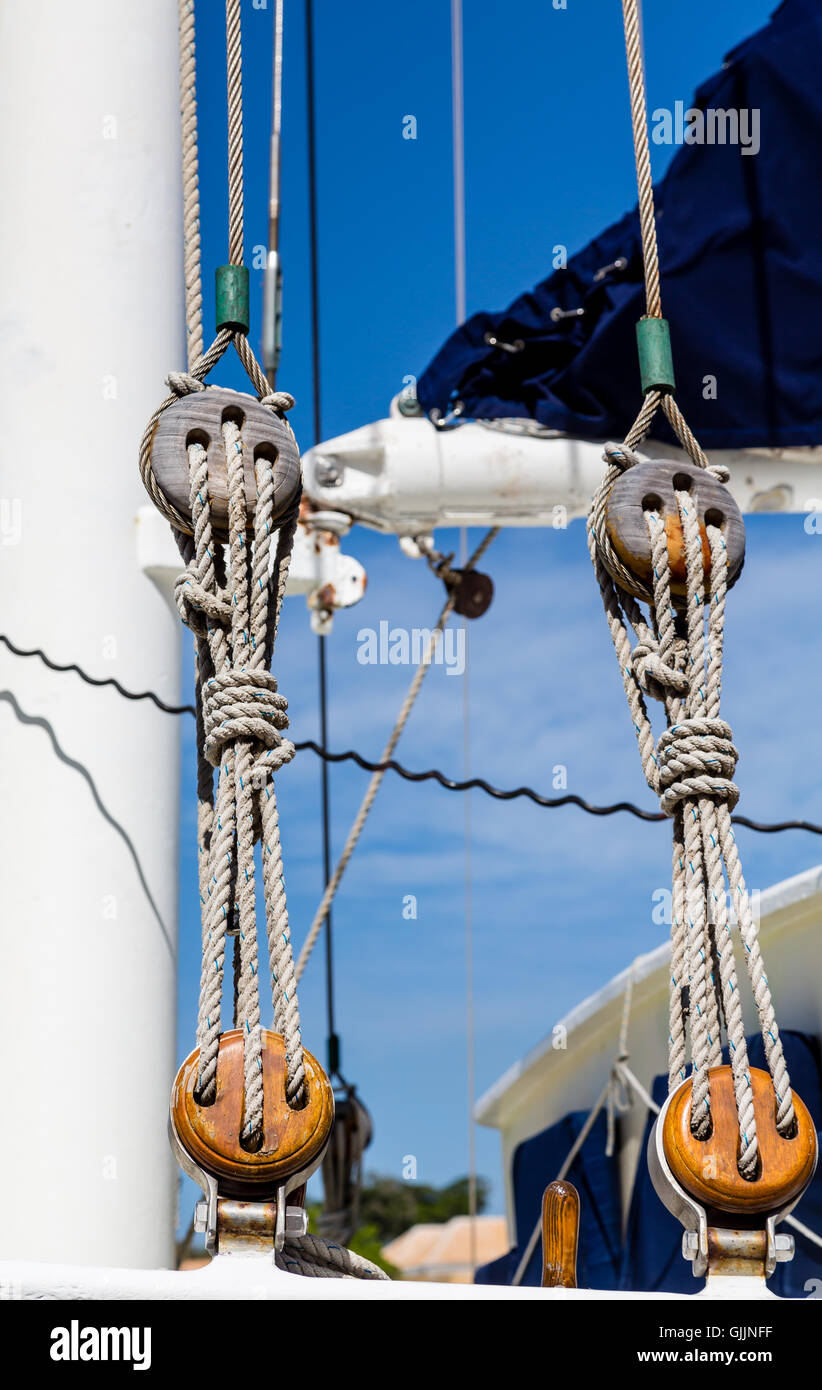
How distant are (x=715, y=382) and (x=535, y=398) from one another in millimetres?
427

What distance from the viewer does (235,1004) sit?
45.2 inches

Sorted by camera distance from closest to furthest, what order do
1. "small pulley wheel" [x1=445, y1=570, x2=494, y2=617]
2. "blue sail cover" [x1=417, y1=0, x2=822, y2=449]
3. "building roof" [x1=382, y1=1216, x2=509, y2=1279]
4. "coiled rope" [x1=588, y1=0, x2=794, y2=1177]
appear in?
"coiled rope" [x1=588, y1=0, x2=794, y2=1177] < "blue sail cover" [x1=417, y1=0, x2=822, y2=449] < "small pulley wheel" [x1=445, y1=570, x2=494, y2=617] < "building roof" [x1=382, y1=1216, x2=509, y2=1279]

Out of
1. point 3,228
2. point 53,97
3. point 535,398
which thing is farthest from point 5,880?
point 535,398

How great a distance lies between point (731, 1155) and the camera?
1.09m

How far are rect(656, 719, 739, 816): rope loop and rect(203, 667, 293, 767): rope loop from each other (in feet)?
1.12

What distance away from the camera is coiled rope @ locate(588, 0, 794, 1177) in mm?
1139

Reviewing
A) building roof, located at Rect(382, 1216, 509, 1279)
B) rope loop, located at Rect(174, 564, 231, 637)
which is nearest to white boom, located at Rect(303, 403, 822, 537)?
rope loop, located at Rect(174, 564, 231, 637)

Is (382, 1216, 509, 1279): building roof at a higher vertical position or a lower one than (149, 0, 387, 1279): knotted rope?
lower

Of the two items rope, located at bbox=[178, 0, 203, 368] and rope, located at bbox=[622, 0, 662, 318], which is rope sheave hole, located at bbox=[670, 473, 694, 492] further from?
rope, located at bbox=[178, 0, 203, 368]

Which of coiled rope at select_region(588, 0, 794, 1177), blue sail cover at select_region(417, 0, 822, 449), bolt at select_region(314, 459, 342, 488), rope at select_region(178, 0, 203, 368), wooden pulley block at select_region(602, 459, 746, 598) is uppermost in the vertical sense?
blue sail cover at select_region(417, 0, 822, 449)

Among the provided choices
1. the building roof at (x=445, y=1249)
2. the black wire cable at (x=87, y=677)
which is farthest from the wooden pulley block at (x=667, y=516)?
the building roof at (x=445, y=1249)

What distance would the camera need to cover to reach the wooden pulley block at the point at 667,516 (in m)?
1.33

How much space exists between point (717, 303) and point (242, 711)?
2526mm

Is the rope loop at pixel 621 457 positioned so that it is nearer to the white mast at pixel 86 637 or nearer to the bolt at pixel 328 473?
the white mast at pixel 86 637
